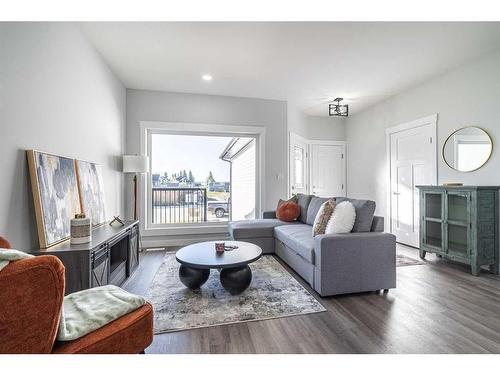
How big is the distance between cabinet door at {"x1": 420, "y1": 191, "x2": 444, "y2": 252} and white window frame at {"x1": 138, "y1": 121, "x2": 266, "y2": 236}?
2.55 meters

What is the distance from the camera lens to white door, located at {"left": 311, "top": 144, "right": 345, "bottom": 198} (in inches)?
218

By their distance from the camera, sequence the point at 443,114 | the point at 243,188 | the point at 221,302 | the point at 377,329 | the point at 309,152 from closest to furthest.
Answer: the point at 377,329 → the point at 221,302 → the point at 443,114 → the point at 243,188 → the point at 309,152

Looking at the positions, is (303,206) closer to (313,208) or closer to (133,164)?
(313,208)

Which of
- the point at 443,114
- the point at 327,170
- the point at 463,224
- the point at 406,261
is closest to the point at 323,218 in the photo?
the point at 406,261

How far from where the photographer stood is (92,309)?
3.94 ft

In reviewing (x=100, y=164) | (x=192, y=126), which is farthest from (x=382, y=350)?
(x=192, y=126)

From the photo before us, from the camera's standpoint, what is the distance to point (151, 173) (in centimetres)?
429

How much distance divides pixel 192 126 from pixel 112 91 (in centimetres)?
130

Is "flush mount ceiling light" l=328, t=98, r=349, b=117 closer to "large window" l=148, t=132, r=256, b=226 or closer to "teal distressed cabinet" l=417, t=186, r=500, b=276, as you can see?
"large window" l=148, t=132, r=256, b=226

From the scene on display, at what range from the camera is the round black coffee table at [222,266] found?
212cm

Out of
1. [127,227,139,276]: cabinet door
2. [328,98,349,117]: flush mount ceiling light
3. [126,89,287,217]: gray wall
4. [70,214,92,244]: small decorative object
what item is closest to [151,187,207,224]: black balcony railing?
[126,89,287,217]: gray wall

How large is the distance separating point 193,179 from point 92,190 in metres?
2.02

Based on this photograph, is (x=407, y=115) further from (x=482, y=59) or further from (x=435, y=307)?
(x=435, y=307)
